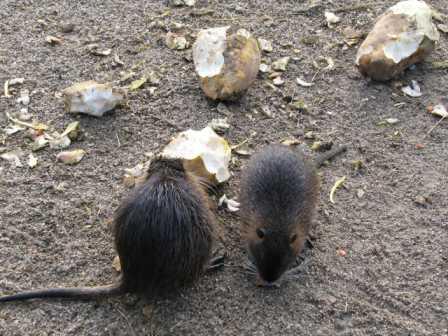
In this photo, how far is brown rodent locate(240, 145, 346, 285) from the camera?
335 centimetres

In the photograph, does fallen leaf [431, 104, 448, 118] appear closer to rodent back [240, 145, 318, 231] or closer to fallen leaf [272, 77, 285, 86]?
fallen leaf [272, 77, 285, 86]

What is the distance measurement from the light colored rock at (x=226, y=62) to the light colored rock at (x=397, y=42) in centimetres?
91

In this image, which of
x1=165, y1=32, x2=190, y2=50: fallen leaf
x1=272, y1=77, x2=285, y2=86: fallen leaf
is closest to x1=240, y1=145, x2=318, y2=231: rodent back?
x1=272, y1=77, x2=285, y2=86: fallen leaf

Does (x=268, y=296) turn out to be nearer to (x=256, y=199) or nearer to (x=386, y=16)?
(x=256, y=199)

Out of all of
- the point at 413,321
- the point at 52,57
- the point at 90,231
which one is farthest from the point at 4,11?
the point at 413,321

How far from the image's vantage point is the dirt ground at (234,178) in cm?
331

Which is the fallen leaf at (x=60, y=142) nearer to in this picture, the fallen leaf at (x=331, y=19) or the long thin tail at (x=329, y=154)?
the long thin tail at (x=329, y=154)

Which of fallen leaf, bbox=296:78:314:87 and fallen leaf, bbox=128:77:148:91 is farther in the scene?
fallen leaf, bbox=296:78:314:87

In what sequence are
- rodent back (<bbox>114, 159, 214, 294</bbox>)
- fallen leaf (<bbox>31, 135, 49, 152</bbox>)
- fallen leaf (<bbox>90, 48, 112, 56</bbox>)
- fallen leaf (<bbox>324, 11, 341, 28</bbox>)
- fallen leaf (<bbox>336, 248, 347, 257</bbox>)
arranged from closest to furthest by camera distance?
rodent back (<bbox>114, 159, 214, 294</bbox>) < fallen leaf (<bbox>336, 248, 347, 257</bbox>) < fallen leaf (<bbox>31, 135, 49, 152</bbox>) < fallen leaf (<bbox>90, 48, 112, 56</bbox>) < fallen leaf (<bbox>324, 11, 341, 28</bbox>)

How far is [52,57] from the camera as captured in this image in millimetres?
4789

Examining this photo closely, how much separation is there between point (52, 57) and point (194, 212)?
2321 mm

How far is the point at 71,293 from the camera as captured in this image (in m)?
3.29

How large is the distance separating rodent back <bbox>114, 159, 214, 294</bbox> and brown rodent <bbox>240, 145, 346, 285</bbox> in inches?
13.4

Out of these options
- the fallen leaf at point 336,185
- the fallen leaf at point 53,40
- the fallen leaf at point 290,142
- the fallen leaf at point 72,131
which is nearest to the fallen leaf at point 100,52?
the fallen leaf at point 53,40
